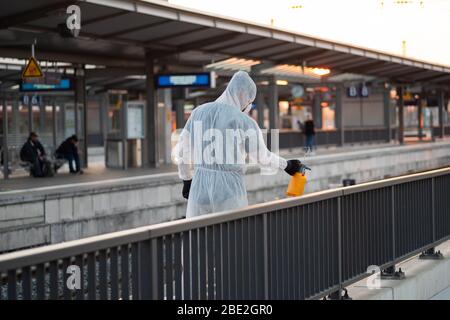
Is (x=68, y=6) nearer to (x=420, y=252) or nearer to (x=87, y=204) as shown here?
(x=87, y=204)

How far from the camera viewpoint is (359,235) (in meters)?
6.67

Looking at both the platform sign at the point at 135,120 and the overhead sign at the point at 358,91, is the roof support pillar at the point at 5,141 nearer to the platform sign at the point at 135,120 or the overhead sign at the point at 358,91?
the platform sign at the point at 135,120

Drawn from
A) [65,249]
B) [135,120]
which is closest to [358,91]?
[135,120]

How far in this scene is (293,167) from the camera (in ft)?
18.4

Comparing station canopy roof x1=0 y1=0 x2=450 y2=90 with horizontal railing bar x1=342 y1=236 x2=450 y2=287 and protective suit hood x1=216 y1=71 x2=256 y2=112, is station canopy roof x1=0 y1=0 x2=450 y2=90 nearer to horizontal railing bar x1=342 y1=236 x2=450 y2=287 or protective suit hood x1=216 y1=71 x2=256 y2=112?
horizontal railing bar x1=342 y1=236 x2=450 y2=287

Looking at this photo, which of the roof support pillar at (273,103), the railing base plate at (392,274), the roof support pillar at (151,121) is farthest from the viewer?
the roof support pillar at (273,103)

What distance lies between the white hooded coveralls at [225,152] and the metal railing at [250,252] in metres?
0.36

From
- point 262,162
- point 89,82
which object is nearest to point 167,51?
point 89,82

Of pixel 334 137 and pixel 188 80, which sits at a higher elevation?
pixel 188 80

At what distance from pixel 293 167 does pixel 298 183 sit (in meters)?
0.12

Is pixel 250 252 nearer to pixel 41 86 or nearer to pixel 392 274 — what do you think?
pixel 392 274

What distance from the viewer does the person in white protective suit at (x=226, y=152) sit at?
5.55m

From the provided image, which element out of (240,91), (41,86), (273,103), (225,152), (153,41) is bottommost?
(225,152)

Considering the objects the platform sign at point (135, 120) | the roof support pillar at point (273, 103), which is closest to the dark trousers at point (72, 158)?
the platform sign at point (135, 120)
